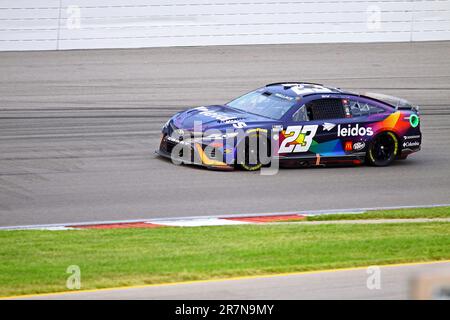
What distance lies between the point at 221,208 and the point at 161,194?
1.05 m

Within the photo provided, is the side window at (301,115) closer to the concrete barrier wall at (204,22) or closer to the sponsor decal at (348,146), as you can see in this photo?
the sponsor decal at (348,146)

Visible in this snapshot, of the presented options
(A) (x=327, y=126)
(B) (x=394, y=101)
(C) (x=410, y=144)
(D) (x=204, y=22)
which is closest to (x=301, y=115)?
(A) (x=327, y=126)

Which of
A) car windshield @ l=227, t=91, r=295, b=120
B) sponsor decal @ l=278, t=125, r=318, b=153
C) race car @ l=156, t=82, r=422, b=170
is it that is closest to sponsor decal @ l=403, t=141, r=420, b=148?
race car @ l=156, t=82, r=422, b=170

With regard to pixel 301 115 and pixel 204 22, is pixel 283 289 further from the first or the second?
pixel 204 22

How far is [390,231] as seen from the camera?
1216 centimetres

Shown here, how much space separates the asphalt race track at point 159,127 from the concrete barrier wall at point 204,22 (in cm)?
35

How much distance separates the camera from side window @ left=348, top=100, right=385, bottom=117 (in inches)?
640

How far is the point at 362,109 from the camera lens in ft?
53.7

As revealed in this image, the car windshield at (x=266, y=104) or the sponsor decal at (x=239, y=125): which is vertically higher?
the car windshield at (x=266, y=104)

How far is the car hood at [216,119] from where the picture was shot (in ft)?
50.4

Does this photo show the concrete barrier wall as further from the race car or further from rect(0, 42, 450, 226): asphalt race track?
the race car

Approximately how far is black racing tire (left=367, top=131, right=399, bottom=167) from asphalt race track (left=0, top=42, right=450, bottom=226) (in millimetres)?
201

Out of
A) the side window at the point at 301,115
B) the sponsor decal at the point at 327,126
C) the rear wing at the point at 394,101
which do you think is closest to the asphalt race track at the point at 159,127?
the sponsor decal at the point at 327,126

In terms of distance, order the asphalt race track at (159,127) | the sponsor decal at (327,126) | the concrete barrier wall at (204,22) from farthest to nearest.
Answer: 1. the concrete barrier wall at (204,22)
2. the sponsor decal at (327,126)
3. the asphalt race track at (159,127)
